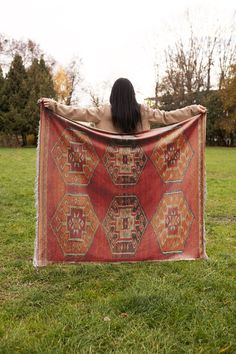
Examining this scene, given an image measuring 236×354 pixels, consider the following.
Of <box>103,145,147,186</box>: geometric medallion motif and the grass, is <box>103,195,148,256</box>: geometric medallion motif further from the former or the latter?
the grass

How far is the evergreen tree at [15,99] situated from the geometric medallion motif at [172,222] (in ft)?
100

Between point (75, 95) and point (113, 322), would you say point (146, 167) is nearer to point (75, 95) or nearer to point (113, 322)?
point (113, 322)

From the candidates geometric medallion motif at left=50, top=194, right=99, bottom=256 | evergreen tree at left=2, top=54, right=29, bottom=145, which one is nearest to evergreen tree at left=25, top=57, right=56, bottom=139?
evergreen tree at left=2, top=54, right=29, bottom=145

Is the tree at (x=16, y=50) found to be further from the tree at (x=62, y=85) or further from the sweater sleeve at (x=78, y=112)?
the sweater sleeve at (x=78, y=112)

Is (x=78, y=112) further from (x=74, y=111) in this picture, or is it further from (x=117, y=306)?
(x=117, y=306)

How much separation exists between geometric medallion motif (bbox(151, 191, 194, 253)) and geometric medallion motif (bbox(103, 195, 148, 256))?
0.57 feet

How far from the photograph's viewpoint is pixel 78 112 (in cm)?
412

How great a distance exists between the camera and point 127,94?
13.4 feet

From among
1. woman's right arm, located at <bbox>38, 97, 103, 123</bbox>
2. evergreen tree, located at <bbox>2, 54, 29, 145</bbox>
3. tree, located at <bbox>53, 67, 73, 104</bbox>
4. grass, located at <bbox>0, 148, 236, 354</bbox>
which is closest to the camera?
grass, located at <bbox>0, 148, 236, 354</bbox>

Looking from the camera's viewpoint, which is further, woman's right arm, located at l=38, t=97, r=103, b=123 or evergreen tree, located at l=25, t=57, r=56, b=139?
evergreen tree, located at l=25, t=57, r=56, b=139

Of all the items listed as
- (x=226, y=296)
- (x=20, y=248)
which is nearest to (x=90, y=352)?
(x=226, y=296)

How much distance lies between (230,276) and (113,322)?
1.74 m

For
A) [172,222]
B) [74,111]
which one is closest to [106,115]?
[74,111]

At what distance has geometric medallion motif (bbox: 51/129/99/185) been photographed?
411cm
